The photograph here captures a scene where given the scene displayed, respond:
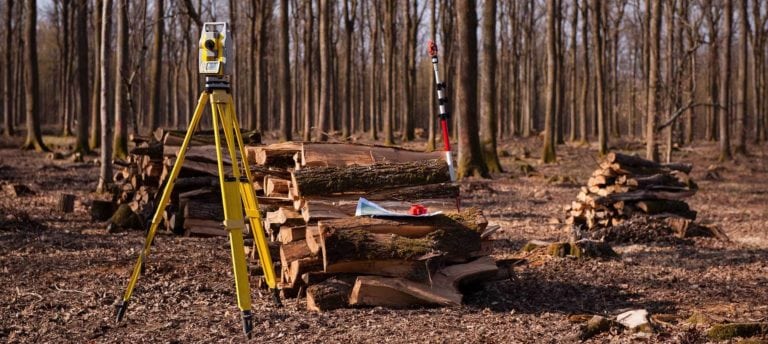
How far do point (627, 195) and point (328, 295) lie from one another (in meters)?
6.41

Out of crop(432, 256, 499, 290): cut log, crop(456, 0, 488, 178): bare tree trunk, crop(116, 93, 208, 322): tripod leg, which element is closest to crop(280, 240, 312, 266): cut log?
crop(432, 256, 499, 290): cut log

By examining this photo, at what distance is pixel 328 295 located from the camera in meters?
6.01

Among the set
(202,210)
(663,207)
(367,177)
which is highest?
(367,177)

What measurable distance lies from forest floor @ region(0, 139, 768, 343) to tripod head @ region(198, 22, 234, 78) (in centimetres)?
188

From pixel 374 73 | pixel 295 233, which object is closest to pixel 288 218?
pixel 295 233

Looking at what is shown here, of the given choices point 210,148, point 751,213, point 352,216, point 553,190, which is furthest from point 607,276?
point 553,190

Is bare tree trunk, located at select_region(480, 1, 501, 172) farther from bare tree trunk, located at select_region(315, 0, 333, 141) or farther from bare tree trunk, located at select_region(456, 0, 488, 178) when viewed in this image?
bare tree trunk, located at select_region(315, 0, 333, 141)

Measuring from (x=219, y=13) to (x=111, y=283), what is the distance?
45.0 m

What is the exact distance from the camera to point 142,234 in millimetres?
10156

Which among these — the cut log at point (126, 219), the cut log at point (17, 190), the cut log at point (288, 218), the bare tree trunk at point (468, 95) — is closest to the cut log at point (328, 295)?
the cut log at point (288, 218)

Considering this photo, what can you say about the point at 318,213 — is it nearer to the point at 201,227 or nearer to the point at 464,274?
the point at 464,274

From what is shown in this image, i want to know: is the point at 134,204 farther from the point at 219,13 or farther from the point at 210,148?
the point at 219,13

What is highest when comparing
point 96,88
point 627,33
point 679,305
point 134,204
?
point 627,33

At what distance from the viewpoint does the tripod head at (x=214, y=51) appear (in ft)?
18.0
